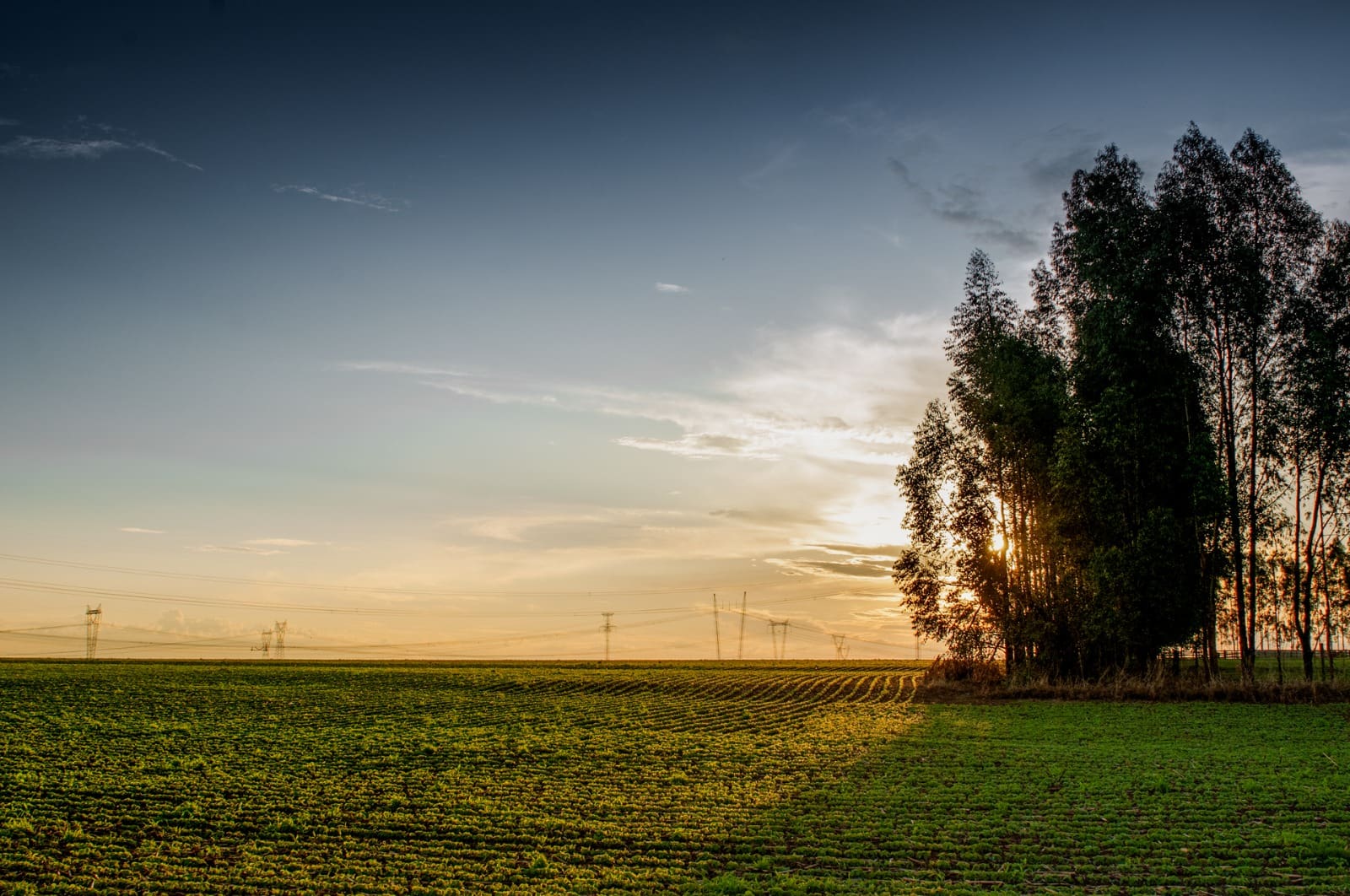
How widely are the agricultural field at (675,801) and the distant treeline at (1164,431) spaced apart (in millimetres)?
5795

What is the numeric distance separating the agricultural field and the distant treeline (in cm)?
579

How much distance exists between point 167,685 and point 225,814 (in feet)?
108

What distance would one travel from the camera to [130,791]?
701 inches

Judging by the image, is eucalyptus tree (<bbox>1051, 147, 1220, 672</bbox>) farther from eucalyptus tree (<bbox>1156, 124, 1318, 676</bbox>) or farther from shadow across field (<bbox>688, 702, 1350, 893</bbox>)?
shadow across field (<bbox>688, 702, 1350, 893</bbox>)

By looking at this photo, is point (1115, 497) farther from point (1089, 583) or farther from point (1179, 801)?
point (1179, 801)

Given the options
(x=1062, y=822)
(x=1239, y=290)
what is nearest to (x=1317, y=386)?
(x=1239, y=290)

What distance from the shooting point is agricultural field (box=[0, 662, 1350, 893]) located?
39.3 ft

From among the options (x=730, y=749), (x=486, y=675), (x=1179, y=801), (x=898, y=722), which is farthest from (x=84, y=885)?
(x=486, y=675)

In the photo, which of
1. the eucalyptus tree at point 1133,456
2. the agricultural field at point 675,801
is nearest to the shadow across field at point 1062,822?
the agricultural field at point 675,801

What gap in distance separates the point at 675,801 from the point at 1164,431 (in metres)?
31.0

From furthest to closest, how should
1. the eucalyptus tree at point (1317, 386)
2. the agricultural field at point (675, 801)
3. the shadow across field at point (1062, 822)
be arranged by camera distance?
the eucalyptus tree at point (1317, 386) → the agricultural field at point (675, 801) → the shadow across field at point (1062, 822)

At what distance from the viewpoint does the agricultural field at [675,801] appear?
11969mm

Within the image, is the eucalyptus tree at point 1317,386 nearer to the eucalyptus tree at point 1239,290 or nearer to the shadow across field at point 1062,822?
the eucalyptus tree at point 1239,290

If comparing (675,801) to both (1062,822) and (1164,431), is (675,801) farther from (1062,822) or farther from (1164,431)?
(1164,431)
